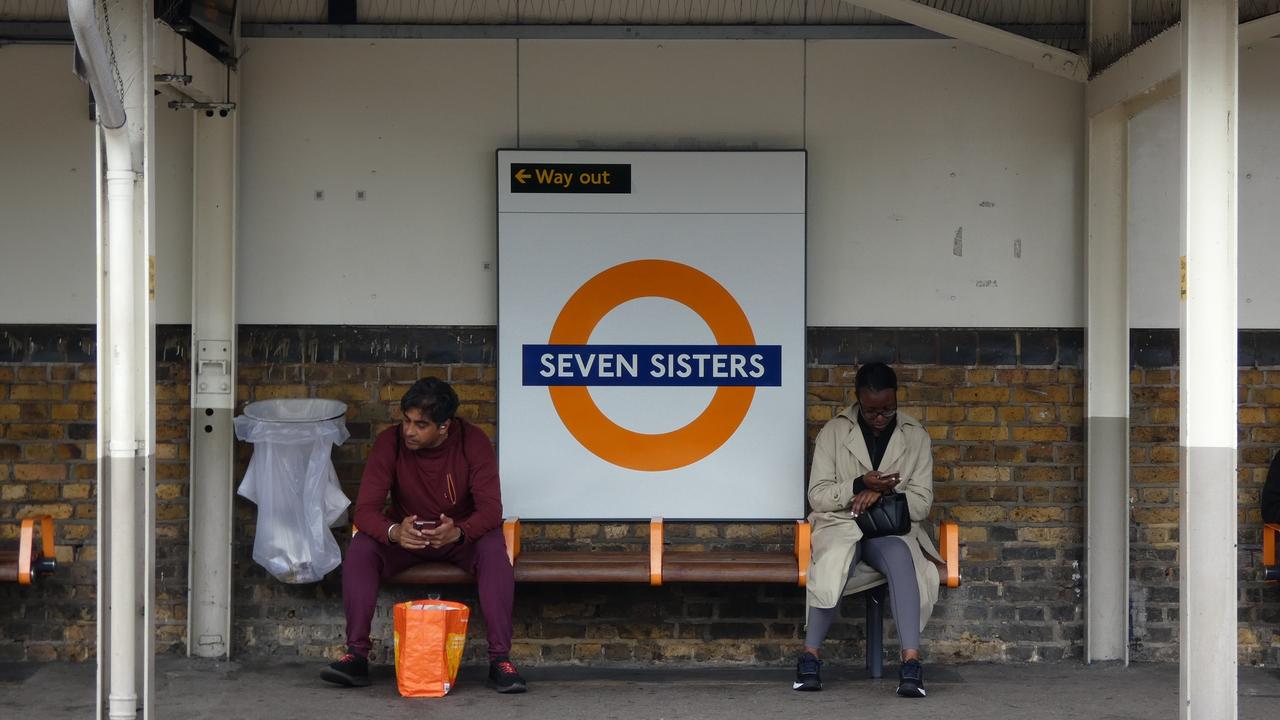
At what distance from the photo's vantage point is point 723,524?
668 cm

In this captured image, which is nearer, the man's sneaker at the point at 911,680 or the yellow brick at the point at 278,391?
the man's sneaker at the point at 911,680

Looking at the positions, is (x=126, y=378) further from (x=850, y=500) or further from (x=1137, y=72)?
(x=1137, y=72)

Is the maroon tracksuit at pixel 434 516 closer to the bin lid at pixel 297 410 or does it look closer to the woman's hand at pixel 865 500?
the bin lid at pixel 297 410

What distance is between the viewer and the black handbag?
6.17 metres

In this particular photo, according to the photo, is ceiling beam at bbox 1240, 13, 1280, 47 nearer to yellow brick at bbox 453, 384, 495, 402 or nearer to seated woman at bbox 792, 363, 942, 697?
seated woman at bbox 792, 363, 942, 697

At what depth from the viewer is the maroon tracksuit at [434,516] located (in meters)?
6.15

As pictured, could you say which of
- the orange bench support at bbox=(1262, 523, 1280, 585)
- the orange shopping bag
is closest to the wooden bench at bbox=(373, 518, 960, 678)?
the orange shopping bag

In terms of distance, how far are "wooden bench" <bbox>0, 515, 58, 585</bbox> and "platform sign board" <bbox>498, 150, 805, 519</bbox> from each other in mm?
1956

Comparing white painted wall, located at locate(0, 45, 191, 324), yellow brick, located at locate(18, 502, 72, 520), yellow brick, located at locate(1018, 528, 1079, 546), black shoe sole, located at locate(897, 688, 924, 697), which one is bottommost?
black shoe sole, located at locate(897, 688, 924, 697)

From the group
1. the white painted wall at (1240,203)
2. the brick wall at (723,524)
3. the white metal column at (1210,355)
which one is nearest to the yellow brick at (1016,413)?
the brick wall at (723,524)

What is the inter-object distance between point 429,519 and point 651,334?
1.28m

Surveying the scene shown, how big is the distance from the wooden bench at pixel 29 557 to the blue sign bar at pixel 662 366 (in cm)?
216

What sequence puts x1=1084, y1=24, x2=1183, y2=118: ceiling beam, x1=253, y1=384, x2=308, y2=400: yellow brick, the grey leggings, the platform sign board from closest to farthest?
x1=1084, y1=24, x2=1183, y2=118: ceiling beam < the grey leggings < the platform sign board < x1=253, y1=384, x2=308, y2=400: yellow brick

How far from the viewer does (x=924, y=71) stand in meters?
6.71
